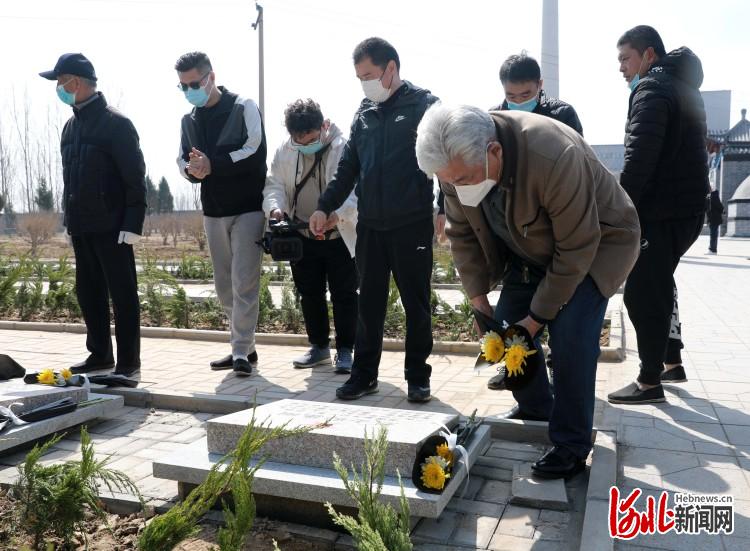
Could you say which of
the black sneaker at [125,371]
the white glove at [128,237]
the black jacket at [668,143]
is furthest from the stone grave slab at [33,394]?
the black jacket at [668,143]

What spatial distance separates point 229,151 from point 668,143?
119 inches

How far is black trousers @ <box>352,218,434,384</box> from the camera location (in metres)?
4.42

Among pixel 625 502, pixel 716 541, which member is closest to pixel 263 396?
pixel 625 502

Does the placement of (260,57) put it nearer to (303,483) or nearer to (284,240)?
(284,240)

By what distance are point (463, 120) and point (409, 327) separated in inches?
81.1

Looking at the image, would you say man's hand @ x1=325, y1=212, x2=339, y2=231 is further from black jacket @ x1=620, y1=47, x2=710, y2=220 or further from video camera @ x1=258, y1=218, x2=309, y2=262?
black jacket @ x1=620, y1=47, x2=710, y2=220

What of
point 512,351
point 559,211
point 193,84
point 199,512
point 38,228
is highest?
point 193,84

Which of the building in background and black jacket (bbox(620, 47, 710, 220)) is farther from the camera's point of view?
the building in background

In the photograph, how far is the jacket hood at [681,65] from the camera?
422cm

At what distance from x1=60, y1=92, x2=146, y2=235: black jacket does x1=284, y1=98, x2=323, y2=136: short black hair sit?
3.60ft

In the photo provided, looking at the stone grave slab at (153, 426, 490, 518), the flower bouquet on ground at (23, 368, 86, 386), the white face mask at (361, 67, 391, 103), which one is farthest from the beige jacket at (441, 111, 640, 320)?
the flower bouquet on ground at (23, 368, 86, 386)

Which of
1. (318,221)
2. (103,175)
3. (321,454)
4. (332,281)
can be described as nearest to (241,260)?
(332,281)

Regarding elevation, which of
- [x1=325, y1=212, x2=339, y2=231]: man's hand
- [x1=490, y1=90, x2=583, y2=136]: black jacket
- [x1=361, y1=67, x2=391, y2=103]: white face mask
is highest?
[x1=361, y1=67, x2=391, y2=103]: white face mask

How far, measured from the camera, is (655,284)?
13.9ft
